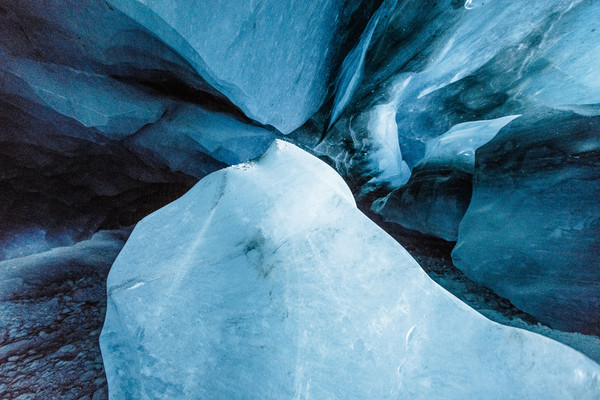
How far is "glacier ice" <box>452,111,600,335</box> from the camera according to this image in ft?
5.37

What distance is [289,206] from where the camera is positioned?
46.8 inches

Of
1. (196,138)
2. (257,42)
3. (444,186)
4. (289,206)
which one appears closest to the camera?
(289,206)

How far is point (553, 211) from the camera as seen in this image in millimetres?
1782

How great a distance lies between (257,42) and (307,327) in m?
1.86

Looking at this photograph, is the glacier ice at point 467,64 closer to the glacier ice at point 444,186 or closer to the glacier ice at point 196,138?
the glacier ice at point 444,186

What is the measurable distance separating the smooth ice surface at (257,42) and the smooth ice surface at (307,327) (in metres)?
1.22

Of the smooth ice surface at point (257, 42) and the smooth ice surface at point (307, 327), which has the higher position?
the smooth ice surface at point (257, 42)

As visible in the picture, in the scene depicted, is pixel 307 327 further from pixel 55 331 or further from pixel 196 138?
pixel 196 138

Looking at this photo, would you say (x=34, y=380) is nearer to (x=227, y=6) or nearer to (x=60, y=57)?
(x=60, y=57)

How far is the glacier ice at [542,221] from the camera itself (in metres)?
1.64

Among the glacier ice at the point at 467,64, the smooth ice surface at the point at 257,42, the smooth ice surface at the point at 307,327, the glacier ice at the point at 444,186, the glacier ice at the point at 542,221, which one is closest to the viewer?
the smooth ice surface at the point at 307,327

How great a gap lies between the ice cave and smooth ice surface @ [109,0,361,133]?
16 millimetres

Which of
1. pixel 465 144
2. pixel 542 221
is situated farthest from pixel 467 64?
pixel 542 221

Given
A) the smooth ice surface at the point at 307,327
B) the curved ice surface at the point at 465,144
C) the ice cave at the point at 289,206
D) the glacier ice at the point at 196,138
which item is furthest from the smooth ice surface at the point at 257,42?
the curved ice surface at the point at 465,144
